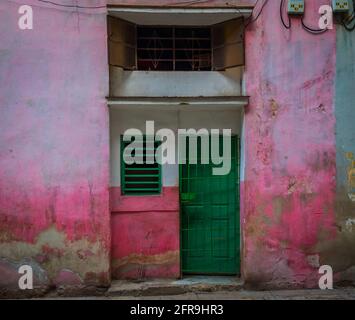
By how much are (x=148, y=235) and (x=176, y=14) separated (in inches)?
125

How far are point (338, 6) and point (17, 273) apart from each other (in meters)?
5.75

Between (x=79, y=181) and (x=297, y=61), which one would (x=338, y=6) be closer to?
(x=297, y=61)

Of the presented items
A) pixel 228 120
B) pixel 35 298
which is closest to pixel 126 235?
pixel 35 298

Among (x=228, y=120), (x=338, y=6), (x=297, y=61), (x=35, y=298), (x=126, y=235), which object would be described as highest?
(x=338, y=6)

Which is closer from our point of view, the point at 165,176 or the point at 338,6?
the point at 338,6

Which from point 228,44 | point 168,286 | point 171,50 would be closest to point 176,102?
point 171,50

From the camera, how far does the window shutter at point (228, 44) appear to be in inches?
264

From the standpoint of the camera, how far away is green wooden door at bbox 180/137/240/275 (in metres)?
7.07

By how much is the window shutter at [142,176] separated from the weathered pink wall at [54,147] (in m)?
0.49

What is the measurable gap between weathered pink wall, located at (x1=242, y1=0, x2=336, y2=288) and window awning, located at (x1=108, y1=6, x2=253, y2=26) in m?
0.36

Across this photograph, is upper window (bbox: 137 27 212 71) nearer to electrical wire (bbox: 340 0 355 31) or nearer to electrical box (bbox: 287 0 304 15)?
electrical box (bbox: 287 0 304 15)

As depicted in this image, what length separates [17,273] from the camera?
648 centimetres

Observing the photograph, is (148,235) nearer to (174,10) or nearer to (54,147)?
(54,147)

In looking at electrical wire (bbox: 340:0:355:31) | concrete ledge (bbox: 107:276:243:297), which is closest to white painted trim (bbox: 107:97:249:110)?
electrical wire (bbox: 340:0:355:31)
